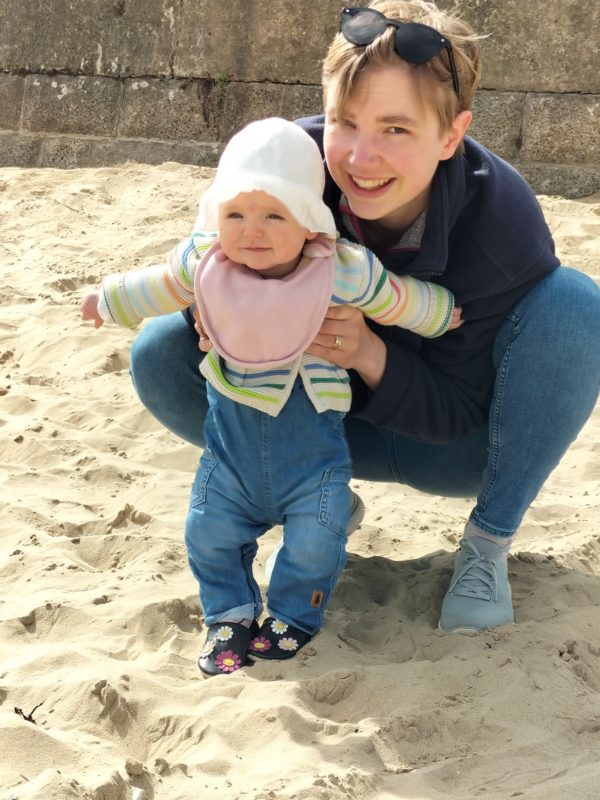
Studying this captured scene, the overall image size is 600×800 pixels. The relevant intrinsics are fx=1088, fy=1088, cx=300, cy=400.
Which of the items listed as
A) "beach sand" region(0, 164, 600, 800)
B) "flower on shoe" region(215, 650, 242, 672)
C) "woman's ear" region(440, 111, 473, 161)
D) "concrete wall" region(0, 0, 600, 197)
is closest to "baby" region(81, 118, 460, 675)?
"flower on shoe" region(215, 650, 242, 672)

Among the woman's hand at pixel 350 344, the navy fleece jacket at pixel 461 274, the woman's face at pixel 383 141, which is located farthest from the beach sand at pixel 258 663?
the woman's face at pixel 383 141

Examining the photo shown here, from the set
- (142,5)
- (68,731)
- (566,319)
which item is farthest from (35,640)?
(142,5)

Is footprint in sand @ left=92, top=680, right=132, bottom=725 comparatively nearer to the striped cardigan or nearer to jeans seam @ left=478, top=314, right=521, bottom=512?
the striped cardigan

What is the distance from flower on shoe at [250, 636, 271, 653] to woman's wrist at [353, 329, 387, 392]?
59 centimetres

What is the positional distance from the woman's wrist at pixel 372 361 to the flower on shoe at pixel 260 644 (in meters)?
0.59

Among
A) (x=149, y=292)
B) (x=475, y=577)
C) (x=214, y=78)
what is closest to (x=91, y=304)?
(x=149, y=292)

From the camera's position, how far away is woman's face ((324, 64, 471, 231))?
2.21 m

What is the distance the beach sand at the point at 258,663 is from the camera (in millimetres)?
1869

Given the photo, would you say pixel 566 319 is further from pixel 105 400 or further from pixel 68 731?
pixel 105 400

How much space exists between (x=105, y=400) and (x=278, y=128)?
5.73 ft

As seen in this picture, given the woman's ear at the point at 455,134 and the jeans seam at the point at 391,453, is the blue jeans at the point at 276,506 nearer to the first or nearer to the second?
the jeans seam at the point at 391,453

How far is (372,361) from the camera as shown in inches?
93.2

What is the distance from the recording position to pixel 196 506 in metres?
2.37

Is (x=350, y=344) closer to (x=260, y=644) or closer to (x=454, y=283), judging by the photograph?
(x=454, y=283)
